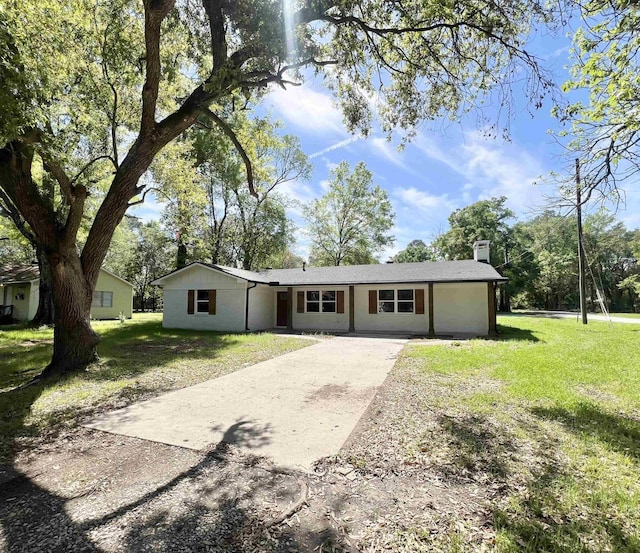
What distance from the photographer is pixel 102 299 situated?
850 inches

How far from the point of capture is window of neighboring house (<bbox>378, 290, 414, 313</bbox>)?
48.6ft

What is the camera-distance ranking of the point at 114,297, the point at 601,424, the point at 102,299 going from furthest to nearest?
the point at 114,297, the point at 102,299, the point at 601,424

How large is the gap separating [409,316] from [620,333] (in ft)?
25.5

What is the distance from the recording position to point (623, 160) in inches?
197

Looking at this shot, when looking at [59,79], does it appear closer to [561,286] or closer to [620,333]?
[620,333]

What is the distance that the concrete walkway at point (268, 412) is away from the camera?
12.0ft

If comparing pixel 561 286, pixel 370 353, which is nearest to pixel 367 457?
pixel 370 353

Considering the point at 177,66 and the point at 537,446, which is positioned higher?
the point at 177,66

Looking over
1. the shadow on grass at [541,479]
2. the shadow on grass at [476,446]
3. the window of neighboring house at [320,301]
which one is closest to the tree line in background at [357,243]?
the window of neighboring house at [320,301]

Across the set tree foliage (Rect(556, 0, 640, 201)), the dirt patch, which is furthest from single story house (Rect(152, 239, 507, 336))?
the dirt patch

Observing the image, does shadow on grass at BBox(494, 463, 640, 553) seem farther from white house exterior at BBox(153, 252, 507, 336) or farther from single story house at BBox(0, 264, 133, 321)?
single story house at BBox(0, 264, 133, 321)

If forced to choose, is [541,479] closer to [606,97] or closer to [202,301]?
[606,97]

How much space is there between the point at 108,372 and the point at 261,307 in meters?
9.80

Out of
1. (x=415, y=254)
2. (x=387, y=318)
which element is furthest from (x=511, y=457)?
(x=415, y=254)
